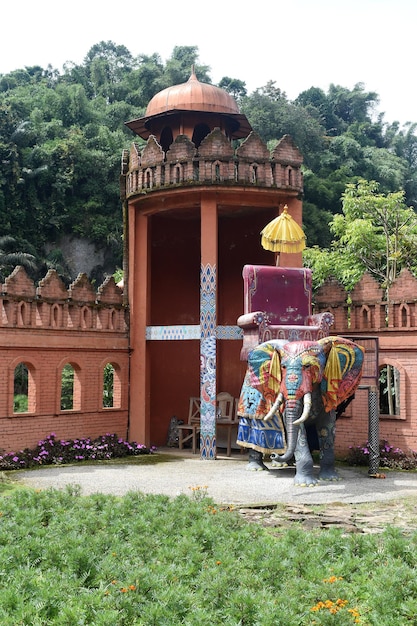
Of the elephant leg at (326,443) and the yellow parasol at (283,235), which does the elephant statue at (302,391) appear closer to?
the elephant leg at (326,443)

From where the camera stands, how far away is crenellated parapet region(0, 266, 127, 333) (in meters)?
14.4

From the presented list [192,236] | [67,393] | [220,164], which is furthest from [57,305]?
[67,393]

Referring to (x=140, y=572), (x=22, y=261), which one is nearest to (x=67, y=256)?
(x=22, y=261)

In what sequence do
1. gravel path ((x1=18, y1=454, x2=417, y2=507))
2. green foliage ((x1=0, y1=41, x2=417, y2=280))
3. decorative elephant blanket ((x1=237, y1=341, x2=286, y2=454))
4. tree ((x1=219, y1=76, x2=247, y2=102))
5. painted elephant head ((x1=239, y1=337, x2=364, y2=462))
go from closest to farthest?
gravel path ((x1=18, y1=454, x2=417, y2=507)) → painted elephant head ((x1=239, y1=337, x2=364, y2=462)) → decorative elephant blanket ((x1=237, y1=341, x2=286, y2=454)) → green foliage ((x1=0, y1=41, x2=417, y2=280)) → tree ((x1=219, y1=76, x2=247, y2=102))

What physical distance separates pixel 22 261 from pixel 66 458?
2304cm

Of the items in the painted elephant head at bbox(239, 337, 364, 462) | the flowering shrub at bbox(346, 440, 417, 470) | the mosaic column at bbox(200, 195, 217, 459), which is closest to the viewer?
the painted elephant head at bbox(239, 337, 364, 462)

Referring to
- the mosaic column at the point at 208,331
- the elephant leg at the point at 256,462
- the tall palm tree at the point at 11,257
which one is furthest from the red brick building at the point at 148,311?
the tall palm tree at the point at 11,257

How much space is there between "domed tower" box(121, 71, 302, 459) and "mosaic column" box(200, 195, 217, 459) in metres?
0.02

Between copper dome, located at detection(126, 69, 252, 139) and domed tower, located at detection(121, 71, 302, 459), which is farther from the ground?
copper dome, located at detection(126, 69, 252, 139)

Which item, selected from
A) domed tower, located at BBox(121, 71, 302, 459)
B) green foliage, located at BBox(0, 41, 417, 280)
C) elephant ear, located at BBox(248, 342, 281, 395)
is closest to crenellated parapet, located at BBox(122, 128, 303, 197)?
domed tower, located at BBox(121, 71, 302, 459)

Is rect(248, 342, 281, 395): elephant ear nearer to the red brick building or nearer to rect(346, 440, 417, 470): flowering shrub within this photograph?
the red brick building

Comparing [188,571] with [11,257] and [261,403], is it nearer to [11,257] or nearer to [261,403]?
[261,403]

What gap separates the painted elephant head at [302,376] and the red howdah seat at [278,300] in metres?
1.00

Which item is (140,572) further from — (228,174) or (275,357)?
(228,174)
